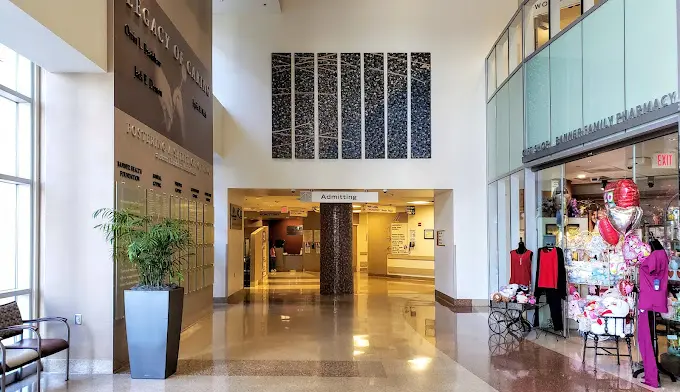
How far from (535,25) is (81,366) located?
8479mm

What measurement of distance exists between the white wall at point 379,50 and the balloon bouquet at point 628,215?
6185 millimetres

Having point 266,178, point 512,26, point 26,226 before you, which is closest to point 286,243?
point 266,178

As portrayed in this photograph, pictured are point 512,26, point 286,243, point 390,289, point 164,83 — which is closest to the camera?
point 164,83

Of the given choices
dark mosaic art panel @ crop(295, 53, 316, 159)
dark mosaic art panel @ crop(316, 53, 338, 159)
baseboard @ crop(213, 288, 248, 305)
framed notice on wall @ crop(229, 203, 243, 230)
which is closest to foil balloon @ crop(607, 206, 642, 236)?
dark mosaic art panel @ crop(316, 53, 338, 159)

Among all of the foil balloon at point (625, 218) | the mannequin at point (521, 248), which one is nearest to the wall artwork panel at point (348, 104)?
the mannequin at point (521, 248)

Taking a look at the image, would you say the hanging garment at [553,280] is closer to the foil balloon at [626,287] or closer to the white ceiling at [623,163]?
the white ceiling at [623,163]

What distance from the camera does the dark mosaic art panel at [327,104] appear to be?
12766 millimetres

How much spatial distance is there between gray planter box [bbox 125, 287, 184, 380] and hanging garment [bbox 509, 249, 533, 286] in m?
5.70

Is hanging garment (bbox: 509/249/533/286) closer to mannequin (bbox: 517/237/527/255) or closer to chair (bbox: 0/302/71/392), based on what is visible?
mannequin (bbox: 517/237/527/255)

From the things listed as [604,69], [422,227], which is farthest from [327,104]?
[422,227]

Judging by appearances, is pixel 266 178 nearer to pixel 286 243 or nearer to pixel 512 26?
pixel 512 26

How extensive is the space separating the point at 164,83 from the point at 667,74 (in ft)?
19.9

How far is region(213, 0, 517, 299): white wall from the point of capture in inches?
497

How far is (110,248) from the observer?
600 centimetres
